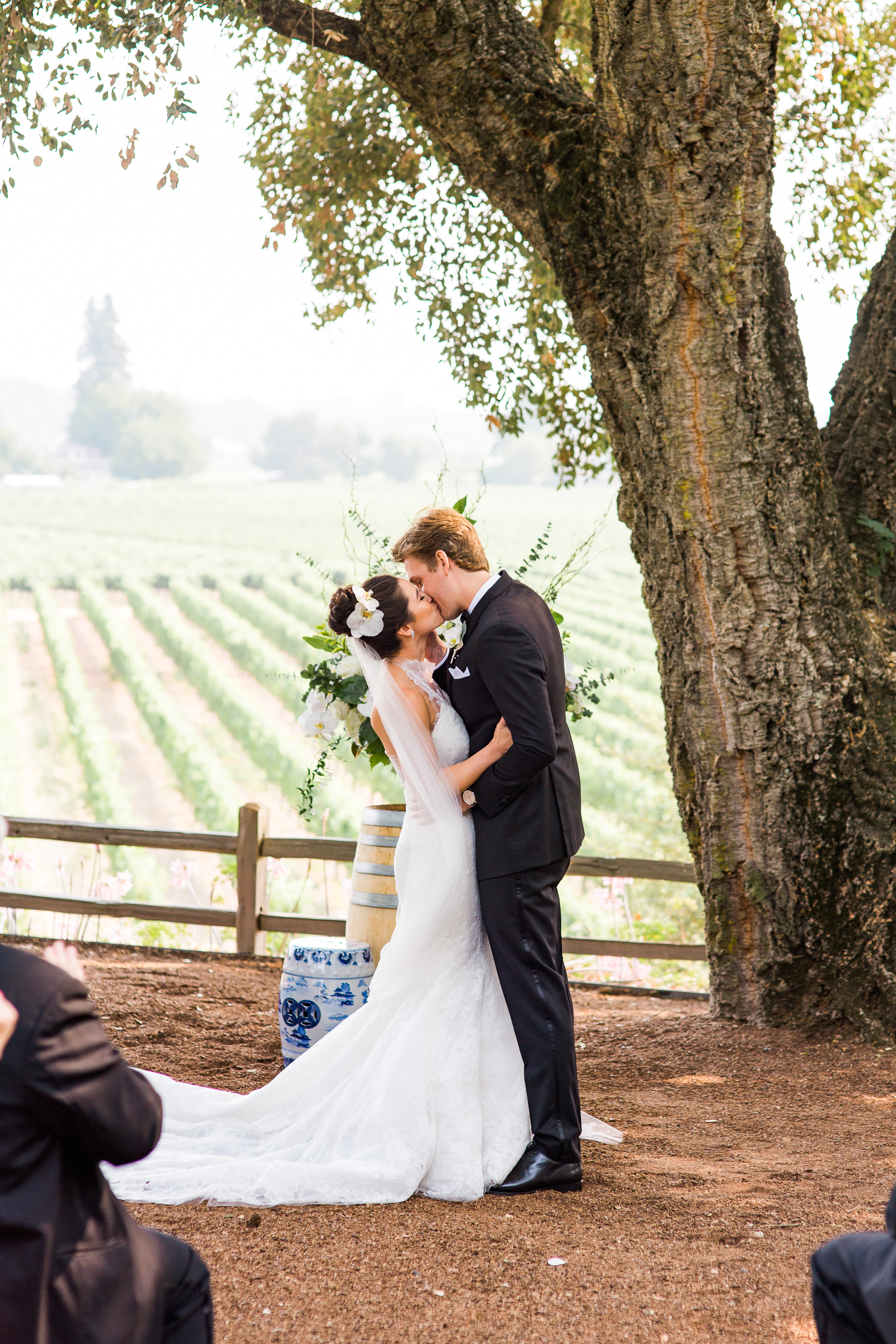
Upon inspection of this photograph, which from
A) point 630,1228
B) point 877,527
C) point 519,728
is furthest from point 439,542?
point 877,527

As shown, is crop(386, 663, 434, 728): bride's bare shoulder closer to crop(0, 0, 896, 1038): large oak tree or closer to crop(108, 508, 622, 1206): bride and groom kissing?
crop(108, 508, 622, 1206): bride and groom kissing

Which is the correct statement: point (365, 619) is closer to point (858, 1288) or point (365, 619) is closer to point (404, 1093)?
point (404, 1093)

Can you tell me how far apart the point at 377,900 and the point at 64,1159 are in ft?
9.84

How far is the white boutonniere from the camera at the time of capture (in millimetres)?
4125

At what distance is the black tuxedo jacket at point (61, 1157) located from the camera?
61.3 inches

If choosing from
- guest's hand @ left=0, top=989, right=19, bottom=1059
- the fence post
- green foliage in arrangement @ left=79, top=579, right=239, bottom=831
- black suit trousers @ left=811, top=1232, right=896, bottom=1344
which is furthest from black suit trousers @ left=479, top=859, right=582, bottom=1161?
green foliage in arrangement @ left=79, top=579, right=239, bottom=831

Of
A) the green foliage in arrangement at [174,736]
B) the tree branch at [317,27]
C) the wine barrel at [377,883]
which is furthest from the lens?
the green foliage in arrangement at [174,736]

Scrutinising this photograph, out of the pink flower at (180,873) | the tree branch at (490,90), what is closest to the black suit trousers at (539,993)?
the tree branch at (490,90)

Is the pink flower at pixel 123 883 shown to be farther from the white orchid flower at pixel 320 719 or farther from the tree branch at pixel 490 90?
the tree branch at pixel 490 90

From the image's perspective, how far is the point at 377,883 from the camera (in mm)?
4633

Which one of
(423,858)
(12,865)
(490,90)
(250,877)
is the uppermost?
(490,90)

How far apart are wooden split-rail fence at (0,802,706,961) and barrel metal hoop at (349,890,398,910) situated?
2.29 metres

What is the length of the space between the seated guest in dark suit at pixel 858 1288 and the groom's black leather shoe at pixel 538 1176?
59.3 inches

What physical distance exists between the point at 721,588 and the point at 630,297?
142 centimetres
